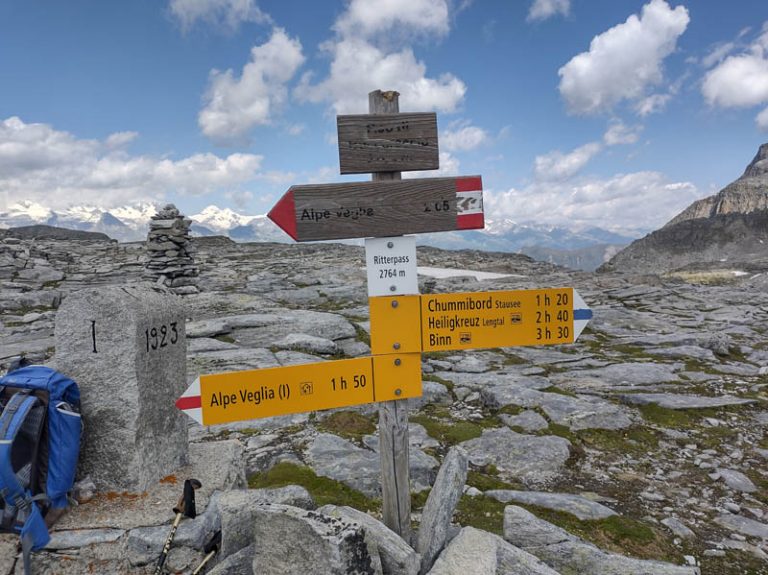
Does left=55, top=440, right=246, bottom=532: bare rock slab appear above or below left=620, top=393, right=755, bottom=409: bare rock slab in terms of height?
above

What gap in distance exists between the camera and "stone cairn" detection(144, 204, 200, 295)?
82.9 feet

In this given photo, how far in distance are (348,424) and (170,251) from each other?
20.4 m

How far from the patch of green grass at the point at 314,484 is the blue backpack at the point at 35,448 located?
266 centimetres

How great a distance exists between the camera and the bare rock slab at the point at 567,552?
16.1ft

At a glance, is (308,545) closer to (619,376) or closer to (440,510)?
(440,510)

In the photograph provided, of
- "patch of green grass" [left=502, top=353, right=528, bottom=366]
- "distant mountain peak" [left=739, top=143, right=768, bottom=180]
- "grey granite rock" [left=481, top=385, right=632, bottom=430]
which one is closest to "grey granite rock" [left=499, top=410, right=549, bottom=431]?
"grey granite rock" [left=481, top=385, right=632, bottom=430]

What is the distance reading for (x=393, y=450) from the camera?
5027 millimetres

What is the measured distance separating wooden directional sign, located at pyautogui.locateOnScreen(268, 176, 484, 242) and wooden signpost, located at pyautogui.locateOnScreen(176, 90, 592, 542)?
0.4 inches

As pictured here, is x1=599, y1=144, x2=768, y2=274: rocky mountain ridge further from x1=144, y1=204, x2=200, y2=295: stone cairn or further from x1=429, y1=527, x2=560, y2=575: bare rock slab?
x1=429, y1=527, x2=560, y2=575: bare rock slab

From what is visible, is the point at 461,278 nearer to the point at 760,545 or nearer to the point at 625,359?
the point at 625,359

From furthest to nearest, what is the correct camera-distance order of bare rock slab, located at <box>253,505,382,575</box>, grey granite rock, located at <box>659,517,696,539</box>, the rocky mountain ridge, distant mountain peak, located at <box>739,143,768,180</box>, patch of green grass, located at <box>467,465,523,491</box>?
distant mountain peak, located at <box>739,143,768,180</box>, the rocky mountain ridge, patch of green grass, located at <box>467,465,523,491</box>, grey granite rock, located at <box>659,517,696,539</box>, bare rock slab, located at <box>253,505,382,575</box>

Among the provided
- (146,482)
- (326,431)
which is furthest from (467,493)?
(146,482)

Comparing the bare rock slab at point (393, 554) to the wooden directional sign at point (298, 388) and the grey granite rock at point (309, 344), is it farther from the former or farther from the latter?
the grey granite rock at point (309, 344)

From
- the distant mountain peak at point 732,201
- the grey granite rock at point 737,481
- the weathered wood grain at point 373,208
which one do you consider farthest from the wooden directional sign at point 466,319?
the distant mountain peak at point 732,201
